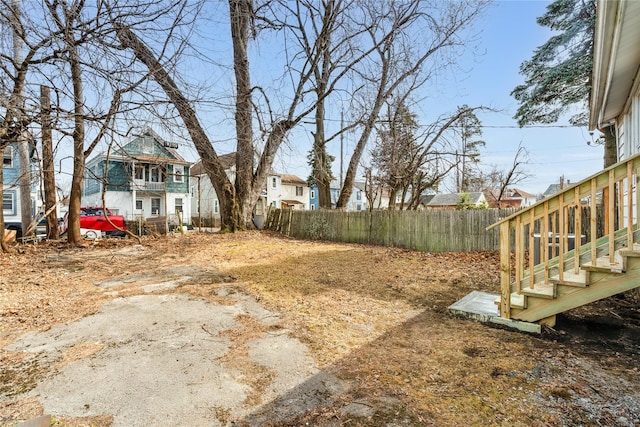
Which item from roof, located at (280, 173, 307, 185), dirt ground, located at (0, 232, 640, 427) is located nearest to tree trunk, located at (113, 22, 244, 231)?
dirt ground, located at (0, 232, 640, 427)

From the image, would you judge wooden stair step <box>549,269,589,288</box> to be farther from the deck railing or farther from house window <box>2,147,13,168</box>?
house window <box>2,147,13,168</box>

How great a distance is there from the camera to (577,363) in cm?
246

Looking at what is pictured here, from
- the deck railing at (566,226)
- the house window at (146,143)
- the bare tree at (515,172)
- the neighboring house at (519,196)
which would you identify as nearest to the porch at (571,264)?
the deck railing at (566,226)

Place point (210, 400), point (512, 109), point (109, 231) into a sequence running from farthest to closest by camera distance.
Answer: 1. point (109, 231)
2. point (512, 109)
3. point (210, 400)

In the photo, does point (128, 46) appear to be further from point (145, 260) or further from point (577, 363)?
point (577, 363)

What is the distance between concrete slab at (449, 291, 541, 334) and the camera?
3.18 m

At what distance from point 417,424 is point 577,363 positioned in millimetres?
1616

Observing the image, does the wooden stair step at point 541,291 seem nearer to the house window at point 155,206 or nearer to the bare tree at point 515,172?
the bare tree at point 515,172

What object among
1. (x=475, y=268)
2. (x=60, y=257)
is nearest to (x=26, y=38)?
(x=60, y=257)

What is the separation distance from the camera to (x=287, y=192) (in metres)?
33.9

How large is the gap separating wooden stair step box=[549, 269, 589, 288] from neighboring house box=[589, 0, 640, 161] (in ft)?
7.39

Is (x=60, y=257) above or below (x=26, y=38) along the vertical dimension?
below

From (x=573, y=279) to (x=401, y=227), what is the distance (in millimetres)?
7016

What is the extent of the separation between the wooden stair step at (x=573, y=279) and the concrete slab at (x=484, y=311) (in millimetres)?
483
